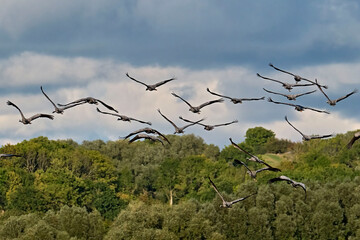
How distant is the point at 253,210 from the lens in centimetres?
15725

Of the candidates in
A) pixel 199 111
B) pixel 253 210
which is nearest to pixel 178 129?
pixel 199 111

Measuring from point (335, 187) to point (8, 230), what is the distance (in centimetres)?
7050

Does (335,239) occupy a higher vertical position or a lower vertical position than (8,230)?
higher

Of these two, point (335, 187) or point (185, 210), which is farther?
point (335, 187)

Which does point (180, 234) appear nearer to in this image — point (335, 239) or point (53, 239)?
point (53, 239)

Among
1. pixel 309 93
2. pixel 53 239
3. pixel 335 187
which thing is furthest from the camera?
pixel 335 187

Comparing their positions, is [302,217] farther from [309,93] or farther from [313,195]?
[309,93]

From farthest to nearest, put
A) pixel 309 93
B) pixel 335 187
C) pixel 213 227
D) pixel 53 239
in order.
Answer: pixel 335 187 < pixel 213 227 < pixel 53 239 < pixel 309 93

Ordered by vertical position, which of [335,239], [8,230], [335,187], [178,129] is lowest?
[178,129]

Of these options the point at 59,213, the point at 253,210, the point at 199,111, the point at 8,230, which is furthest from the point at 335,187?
the point at 199,111

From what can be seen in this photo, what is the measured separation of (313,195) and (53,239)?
2192 inches

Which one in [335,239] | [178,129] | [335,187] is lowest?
[178,129]

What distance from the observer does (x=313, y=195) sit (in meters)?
165

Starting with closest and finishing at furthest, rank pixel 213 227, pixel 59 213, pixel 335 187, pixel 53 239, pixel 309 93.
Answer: pixel 309 93, pixel 53 239, pixel 213 227, pixel 59 213, pixel 335 187
